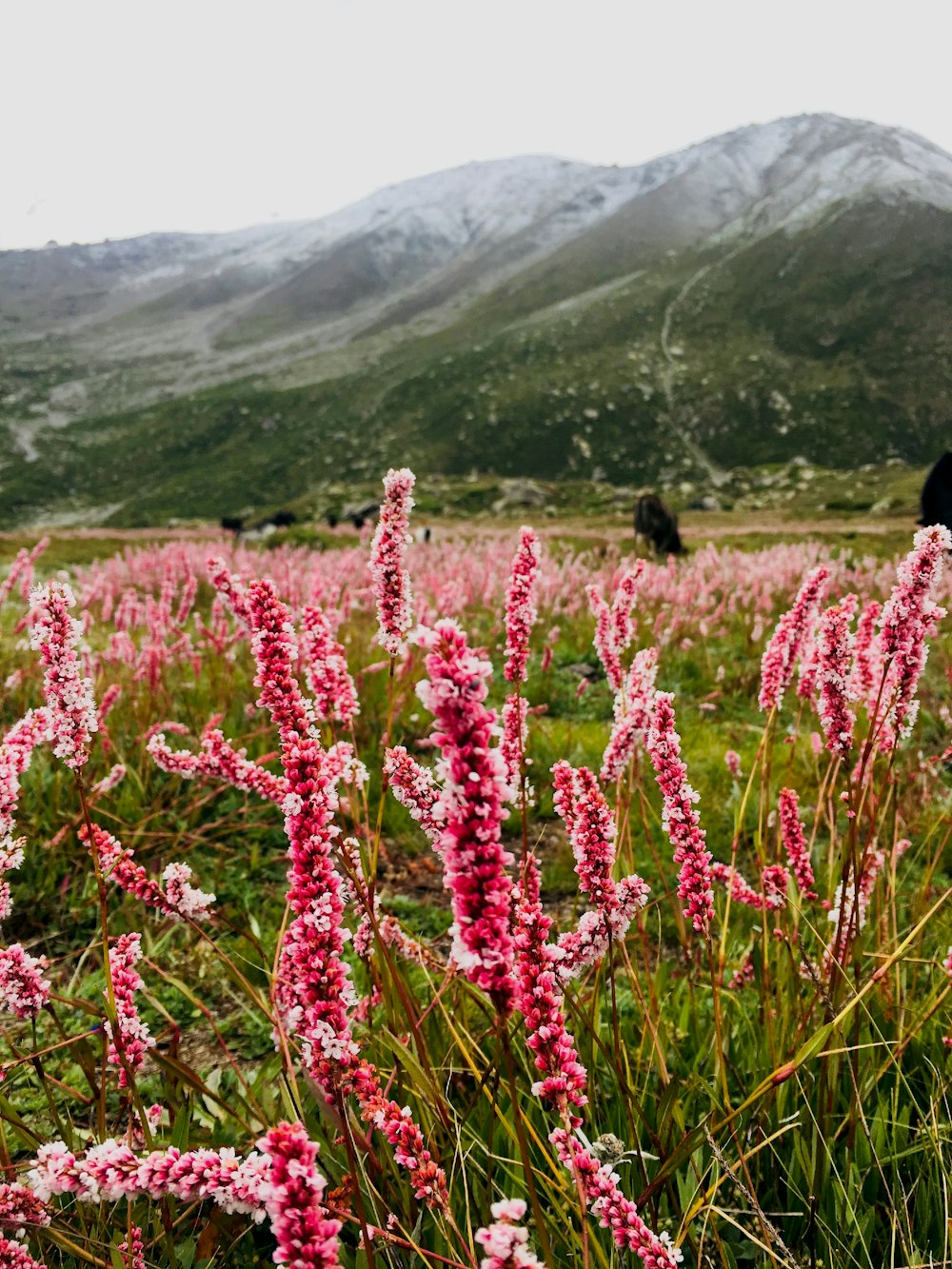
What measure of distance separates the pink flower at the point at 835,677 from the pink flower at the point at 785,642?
1.14 feet

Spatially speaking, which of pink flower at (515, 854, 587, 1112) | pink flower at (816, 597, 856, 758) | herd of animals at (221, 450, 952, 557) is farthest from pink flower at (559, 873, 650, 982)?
herd of animals at (221, 450, 952, 557)

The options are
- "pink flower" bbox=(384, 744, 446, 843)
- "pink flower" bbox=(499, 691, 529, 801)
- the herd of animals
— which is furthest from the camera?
the herd of animals

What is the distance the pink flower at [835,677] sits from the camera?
1.98 metres

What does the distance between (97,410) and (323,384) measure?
237 feet

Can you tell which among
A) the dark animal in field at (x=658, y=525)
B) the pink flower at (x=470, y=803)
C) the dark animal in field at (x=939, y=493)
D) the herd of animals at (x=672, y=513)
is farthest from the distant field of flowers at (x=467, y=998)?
the dark animal in field at (x=939, y=493)

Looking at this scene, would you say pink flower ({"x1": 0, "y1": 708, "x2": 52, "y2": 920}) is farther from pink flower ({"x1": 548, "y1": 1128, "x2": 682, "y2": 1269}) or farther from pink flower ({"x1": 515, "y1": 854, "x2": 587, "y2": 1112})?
pink flower ({"x1": 548, "y1": 1128, "x2": 682, "y2": 1269})

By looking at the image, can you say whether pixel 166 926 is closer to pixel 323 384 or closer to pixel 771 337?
pixel 771 337

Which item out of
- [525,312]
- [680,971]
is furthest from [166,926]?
[525,312]

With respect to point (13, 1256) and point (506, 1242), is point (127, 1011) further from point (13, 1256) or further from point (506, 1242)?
Result: point (506, 1242)

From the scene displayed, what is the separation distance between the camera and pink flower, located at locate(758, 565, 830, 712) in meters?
2.49

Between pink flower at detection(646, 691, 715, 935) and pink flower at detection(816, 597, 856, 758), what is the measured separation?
568mm

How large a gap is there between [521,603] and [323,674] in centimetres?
59

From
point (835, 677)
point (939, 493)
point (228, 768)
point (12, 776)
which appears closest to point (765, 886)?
point (835, 677)

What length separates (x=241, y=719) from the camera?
6344 mm
